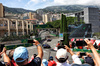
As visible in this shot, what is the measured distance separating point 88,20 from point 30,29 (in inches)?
1051

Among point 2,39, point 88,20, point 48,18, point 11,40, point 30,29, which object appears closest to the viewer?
point 2,39

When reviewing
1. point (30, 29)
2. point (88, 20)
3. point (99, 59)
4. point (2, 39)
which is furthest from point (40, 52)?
point (88, 20)

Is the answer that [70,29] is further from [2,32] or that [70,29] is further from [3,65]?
[3,65]

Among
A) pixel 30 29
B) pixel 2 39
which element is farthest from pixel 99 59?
pixel 30 29

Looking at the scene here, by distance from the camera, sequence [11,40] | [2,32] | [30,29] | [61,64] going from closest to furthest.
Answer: [61,64], [11,40], [2,32], [30,29]

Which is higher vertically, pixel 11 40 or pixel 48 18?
pixel 48 18

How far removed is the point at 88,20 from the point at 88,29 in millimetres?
23798

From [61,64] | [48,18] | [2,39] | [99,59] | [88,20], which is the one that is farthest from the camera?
[48,18]

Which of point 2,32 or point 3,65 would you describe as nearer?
Result: point 3,65

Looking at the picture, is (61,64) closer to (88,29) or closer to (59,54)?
(59,54)

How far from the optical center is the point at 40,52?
252 centimetres

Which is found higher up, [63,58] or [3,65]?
[63,58]

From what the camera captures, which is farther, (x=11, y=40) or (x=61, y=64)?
(x=11, y=40)

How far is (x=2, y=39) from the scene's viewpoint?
2552cm
